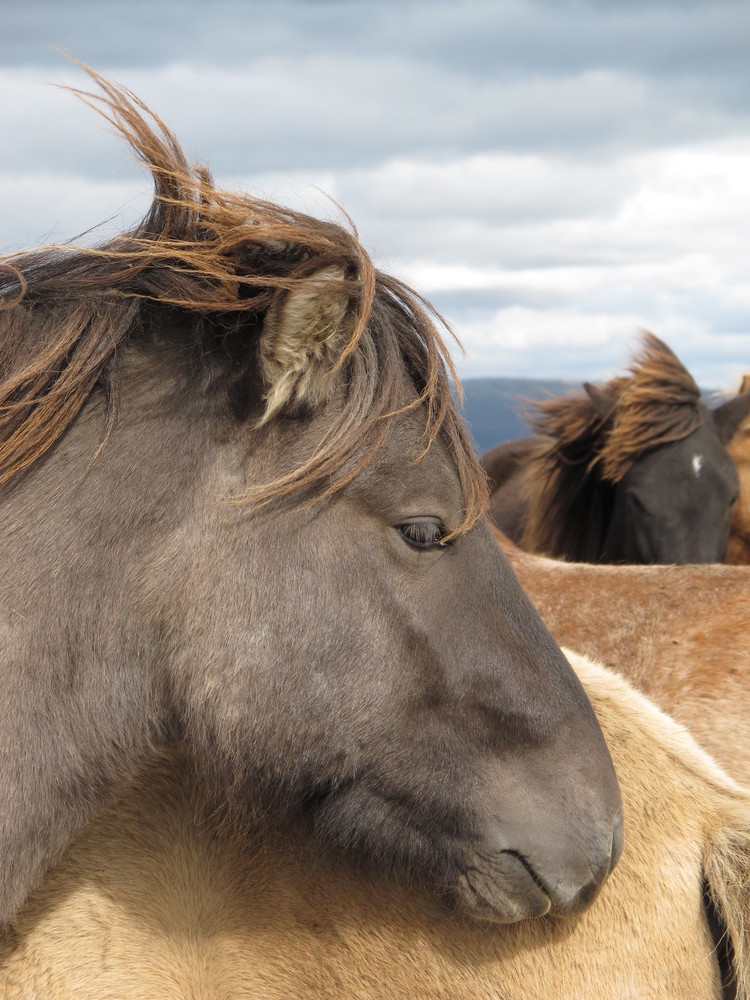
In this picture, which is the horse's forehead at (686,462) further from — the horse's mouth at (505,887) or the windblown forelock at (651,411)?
the horse's mouth at (505,887)

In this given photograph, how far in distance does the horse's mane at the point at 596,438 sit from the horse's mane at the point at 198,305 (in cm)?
535

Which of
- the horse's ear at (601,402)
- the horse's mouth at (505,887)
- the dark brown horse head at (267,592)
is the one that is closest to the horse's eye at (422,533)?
the dark brown horse head at (267,592)

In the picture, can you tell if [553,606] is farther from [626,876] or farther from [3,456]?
[3,456]

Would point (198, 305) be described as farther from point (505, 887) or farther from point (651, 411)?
point (651, 411)

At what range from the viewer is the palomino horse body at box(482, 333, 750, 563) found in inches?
297

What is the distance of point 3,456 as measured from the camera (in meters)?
2.36

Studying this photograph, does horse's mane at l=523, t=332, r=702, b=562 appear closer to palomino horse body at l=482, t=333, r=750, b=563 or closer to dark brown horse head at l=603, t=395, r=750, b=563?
palomino horse body at l=482, t=333, r=750, b=563

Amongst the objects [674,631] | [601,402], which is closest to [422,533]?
[674,631]

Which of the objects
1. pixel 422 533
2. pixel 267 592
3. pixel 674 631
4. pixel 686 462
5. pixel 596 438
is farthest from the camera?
pixel 596 438

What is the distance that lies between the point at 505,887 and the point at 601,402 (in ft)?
19.7

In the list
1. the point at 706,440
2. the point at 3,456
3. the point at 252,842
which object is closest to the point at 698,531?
the point at 706,440

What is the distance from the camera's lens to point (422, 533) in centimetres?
248

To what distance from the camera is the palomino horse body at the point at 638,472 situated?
24.7ft

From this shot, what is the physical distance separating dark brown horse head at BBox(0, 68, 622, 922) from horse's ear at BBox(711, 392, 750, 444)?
20.5 feet
